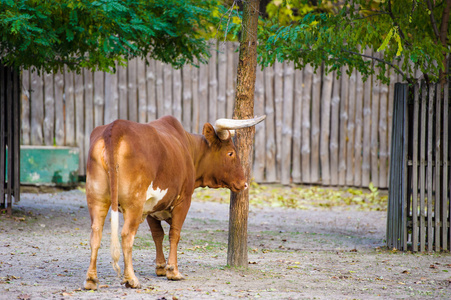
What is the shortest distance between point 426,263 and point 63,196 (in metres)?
→ 7.20

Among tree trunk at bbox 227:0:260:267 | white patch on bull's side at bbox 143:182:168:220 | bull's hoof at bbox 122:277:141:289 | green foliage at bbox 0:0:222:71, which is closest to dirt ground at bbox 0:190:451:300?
bull's hoof at bbox 122:277:141:289

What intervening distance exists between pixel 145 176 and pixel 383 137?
27.6 feet

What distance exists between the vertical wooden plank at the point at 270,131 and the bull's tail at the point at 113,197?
8.25 metres

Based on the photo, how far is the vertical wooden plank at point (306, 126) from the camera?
12938 millimetres

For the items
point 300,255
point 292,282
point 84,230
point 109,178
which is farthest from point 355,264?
point 84,230

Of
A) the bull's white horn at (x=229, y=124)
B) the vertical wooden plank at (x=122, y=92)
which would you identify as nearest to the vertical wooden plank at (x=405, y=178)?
the bull's white horn at (x=229, y=124)

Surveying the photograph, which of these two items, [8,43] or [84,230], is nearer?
[8,43]

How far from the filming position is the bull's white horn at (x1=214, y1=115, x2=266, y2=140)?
5.82m

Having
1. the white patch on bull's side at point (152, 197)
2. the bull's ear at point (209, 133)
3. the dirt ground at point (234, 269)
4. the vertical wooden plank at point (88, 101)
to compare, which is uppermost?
the vertical wooden plank at point (88, 101)

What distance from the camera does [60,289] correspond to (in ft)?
16.9

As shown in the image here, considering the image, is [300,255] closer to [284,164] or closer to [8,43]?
[8,43]

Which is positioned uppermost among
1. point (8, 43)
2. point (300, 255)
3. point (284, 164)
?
point (8, 43)

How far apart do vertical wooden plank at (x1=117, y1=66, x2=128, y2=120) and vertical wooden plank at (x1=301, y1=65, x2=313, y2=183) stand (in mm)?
3885

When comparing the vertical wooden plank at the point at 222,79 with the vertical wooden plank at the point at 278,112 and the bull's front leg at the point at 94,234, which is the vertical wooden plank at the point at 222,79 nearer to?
the vertical wooden plank at the point at 278,112
